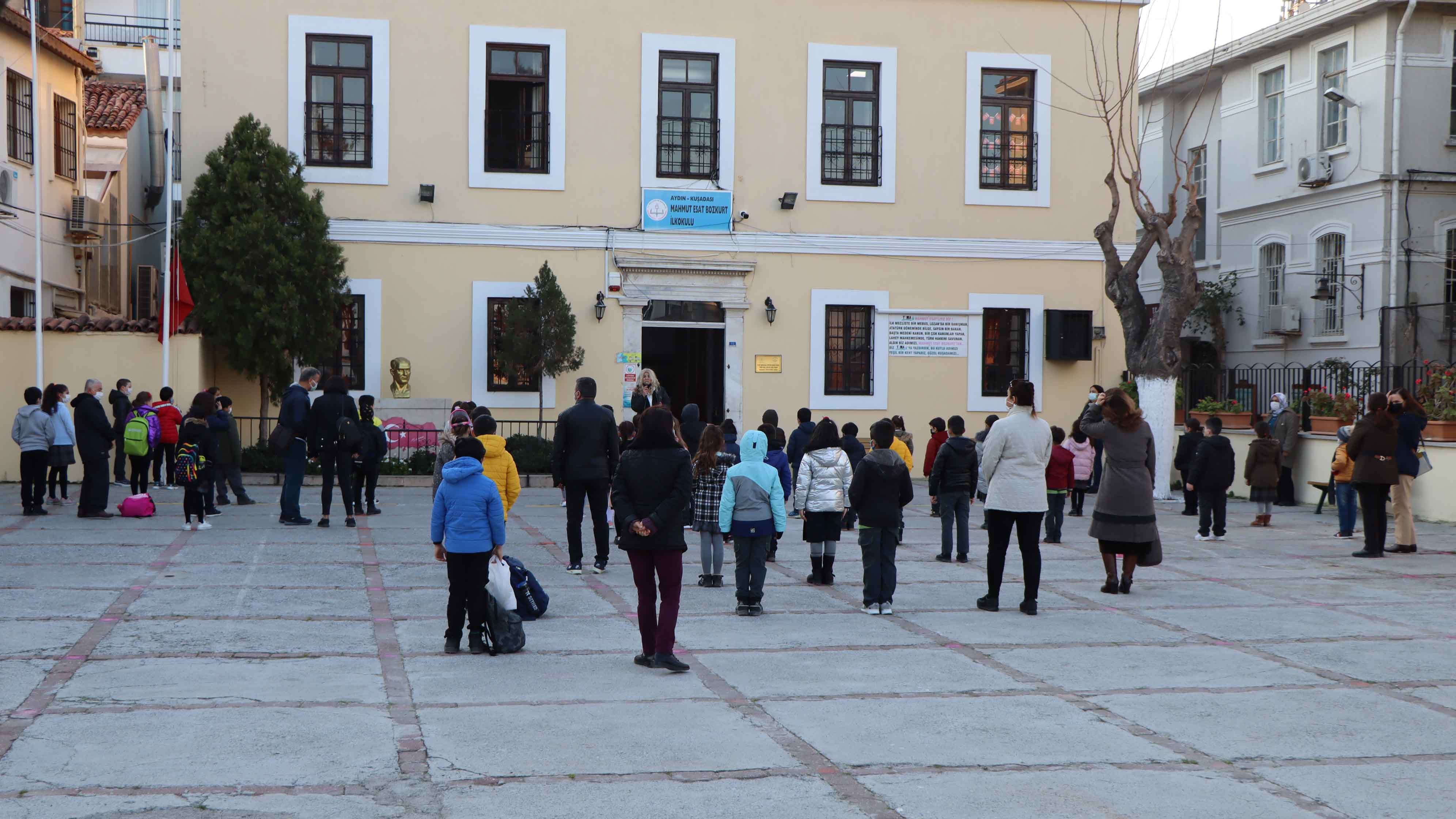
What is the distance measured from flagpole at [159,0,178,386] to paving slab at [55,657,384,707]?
12.3 meters

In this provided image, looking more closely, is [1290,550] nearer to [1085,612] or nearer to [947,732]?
[1085,612]

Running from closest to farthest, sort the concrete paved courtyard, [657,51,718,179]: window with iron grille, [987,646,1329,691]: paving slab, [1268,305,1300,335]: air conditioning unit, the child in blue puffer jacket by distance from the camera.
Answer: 1. the concrete paved courtyard
2. [987,646,1329,691]: paving slab
3. the child in blue puffer jacket
4. [657,51,718,179]: window with iron grille
5. [1268,305,1300,335]: air conditioning unit

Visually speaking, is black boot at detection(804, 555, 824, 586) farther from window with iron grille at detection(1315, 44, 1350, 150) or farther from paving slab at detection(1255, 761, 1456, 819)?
window with iron grille at detection(1315, 44, 1350, 150)

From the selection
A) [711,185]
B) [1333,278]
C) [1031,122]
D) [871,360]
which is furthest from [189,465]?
[1333,278]

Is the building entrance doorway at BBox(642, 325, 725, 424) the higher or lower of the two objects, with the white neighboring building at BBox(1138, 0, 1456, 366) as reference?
lower

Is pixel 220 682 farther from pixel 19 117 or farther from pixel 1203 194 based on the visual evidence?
pixel 1203 194

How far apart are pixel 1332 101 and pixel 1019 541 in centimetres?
2056

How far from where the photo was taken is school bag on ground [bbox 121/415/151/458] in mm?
17109

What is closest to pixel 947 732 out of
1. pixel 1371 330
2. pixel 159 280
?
pixel 159 280

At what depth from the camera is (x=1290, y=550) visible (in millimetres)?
14789

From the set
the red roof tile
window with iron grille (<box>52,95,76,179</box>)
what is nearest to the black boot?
window with iron grille (<box>52,95,76,179</box>)

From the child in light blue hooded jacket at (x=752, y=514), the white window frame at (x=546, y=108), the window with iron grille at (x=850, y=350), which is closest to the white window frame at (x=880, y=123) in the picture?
the window with iron grille at (x=850, y=350)

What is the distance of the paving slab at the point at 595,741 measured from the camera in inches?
235

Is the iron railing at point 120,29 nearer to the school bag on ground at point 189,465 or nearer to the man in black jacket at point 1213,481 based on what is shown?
the school bag on ground at point 189,465
